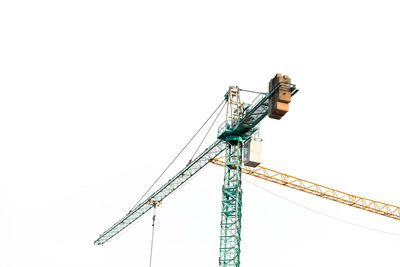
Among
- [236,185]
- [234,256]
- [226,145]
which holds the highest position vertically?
[226,145]

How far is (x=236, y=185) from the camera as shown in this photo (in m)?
72.4

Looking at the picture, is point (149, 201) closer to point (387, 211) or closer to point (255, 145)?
point (255, 145)

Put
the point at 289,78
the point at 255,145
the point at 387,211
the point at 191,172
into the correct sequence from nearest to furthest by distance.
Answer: the point at 289,78 < the point at 255,145 < the point at 191,172 < the point at 387,211

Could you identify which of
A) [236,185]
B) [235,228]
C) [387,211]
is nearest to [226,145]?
[236,185]

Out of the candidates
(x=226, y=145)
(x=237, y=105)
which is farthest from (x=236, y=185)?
(x=237, y=105)

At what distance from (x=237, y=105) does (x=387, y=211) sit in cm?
4531

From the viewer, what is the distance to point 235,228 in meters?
70.6

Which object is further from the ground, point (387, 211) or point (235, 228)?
point (387, 211)

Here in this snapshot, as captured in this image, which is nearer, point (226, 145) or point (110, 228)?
point (226, 145)

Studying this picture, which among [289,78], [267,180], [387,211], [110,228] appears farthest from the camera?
[110,228]

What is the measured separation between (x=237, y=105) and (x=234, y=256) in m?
18.9

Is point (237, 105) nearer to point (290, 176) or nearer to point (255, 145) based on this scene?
point (255, 145)

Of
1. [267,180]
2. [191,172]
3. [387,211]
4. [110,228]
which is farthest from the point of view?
[110,228]

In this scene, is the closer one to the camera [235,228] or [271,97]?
[271,97]
